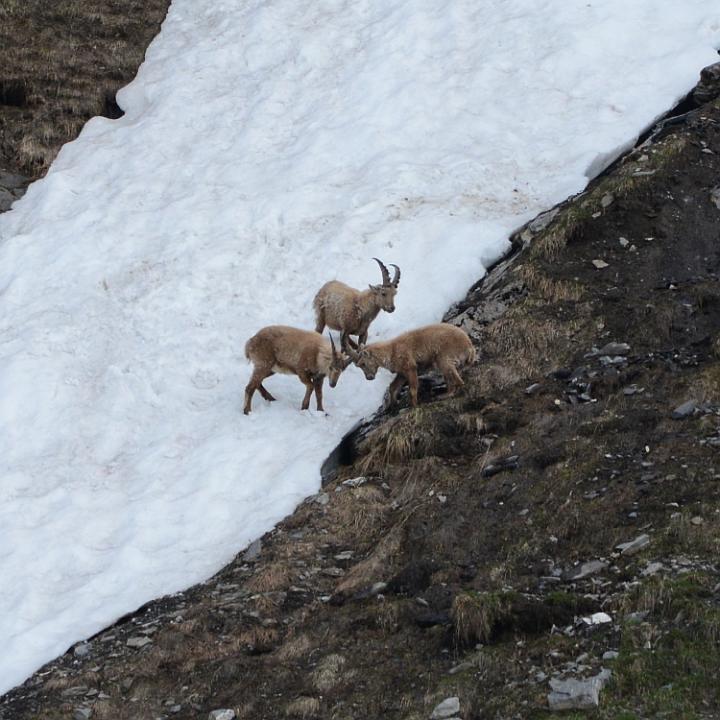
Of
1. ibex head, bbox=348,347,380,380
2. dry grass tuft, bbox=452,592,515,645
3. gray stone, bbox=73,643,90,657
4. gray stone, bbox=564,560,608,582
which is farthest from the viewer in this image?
ibex head, bbox=348,347,380,380

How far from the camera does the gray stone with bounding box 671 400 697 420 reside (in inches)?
513

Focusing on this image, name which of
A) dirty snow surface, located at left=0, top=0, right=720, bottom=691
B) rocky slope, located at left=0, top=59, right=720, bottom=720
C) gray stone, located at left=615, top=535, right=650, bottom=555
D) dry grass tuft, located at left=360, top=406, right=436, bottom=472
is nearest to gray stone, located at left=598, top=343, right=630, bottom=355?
rocky slope, located at left=0, top=59, right=720, bottom=720

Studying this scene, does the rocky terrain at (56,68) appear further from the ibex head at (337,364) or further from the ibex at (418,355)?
the ibex at (418,355)

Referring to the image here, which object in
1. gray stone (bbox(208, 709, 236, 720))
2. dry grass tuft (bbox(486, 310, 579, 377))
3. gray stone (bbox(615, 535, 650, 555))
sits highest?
gray stone (bbox(208, 709, 236, 720))

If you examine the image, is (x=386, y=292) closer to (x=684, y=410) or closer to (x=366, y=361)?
(x=366, y=361)

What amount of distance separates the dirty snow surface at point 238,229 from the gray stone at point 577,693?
6.46 metres

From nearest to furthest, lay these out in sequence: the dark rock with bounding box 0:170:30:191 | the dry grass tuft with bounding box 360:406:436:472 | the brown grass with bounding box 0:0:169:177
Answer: the dry grass tuft with bounding box 360:406:436:472 → the dark rock with bounding box 0:170:30:191 → the brown grass with bounding box 0:0:169:177

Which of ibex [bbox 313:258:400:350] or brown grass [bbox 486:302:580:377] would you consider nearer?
brown grass [bbox 486:302:580:377]

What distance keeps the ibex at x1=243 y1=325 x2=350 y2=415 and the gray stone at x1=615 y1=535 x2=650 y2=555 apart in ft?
22.5

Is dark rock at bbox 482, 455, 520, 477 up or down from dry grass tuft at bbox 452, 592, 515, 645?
down

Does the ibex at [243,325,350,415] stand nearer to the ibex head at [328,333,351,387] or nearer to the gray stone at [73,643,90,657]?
the ibex head at [328,333,351,387]

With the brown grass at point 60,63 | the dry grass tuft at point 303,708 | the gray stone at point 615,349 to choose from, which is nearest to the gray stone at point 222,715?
the dry grass tuft at point 303,708

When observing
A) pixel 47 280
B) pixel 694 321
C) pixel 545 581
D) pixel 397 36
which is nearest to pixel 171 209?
pixel 47 280

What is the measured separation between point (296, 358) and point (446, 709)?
8735mm
